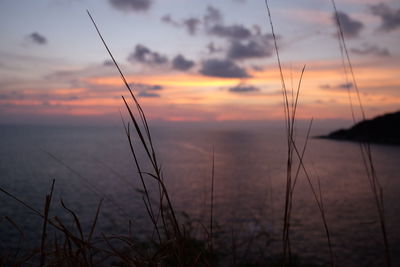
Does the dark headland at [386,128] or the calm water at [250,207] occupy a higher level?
the dark headland at [386,128]

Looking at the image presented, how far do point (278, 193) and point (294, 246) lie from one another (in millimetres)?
11447

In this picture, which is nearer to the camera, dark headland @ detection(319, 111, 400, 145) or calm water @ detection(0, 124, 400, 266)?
calm water @ detection(0, 124, 400, 266)

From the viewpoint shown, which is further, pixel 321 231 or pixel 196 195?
pixel 196 195

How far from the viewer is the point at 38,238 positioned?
13.9m

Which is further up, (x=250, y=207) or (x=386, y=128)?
(x=386, y=128)

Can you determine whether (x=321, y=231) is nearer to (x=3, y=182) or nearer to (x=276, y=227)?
(x=276, y=227)

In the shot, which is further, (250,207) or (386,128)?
(386,128)

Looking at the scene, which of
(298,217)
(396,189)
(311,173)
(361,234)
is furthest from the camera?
(311,173)

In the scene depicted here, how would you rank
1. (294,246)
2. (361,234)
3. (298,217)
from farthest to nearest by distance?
(298,217) < (361,234) < (294,246)

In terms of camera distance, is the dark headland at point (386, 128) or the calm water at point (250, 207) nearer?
the calm water at point (250, 207)

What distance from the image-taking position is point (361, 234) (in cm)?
1346

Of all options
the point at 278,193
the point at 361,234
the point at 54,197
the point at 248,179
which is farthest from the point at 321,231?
the point at 248,179

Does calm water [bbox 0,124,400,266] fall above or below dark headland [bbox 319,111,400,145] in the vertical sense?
below

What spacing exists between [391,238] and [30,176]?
3266 cm
